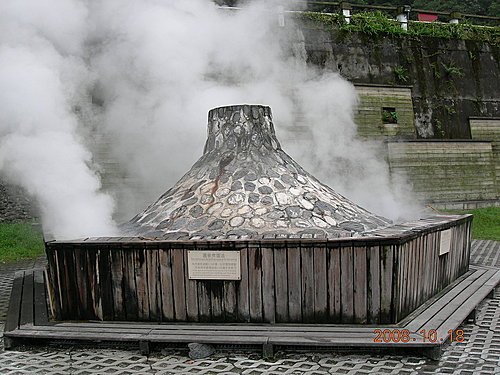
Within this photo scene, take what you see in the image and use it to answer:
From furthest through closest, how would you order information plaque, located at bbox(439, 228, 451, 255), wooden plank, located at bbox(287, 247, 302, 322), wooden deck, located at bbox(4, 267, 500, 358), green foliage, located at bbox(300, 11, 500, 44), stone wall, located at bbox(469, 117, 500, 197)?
stone wall, located at bbox(469, 117, 500, 197)
green foliage, located at bbox(300, 11, 500, 44)
information plaque, located at bbox(439, 228, 451, 255)
wooden plank, located at bbox(287, 247, 302, 322)
wooden deck, located at bbox(4, 267, 500, 358)

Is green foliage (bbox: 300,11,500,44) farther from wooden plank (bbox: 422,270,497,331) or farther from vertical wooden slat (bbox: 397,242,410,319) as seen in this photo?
vertical wooden slat (bbox: 397,242,410,319)

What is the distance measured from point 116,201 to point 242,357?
814 centimetres

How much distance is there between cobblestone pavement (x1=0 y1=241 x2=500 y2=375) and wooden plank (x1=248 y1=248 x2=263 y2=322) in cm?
41

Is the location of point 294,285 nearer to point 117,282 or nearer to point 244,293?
point 244,293

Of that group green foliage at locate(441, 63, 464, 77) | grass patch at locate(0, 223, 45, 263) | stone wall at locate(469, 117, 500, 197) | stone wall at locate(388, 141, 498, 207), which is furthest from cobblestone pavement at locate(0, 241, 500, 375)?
green foliage at locate(441, 63, 464, 77)

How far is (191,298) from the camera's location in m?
4.88

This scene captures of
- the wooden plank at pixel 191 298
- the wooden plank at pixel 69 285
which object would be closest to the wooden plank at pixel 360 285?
the wooden plank at pixel 191 298

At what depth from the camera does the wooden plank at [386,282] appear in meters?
4.64

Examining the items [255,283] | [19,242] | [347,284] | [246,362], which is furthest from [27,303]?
[19,242]

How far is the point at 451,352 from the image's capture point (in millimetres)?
4406

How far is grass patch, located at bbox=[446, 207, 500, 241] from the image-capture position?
37.6 feet

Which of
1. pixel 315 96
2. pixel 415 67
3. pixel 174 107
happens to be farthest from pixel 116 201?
pixel 415 67

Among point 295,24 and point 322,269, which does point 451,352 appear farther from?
point 295,24

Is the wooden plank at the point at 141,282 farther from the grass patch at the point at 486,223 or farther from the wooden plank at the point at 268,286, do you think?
the grass patch at the point at 486,223
